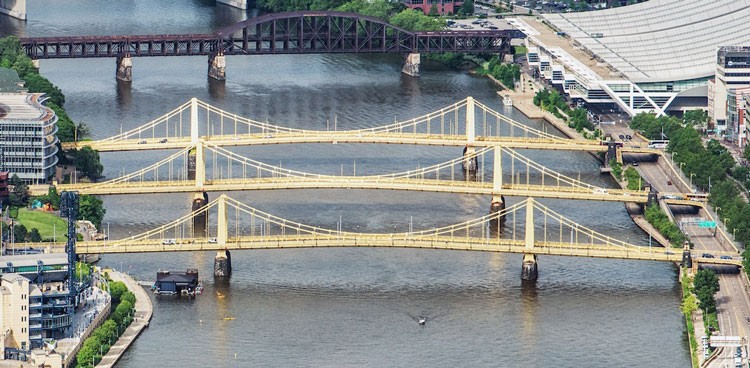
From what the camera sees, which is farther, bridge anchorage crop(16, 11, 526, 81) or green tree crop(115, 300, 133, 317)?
bridge anchorage crop(16, 11, 526, 81)

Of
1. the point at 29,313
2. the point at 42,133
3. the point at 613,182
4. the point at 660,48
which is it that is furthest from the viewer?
the point at 660,48

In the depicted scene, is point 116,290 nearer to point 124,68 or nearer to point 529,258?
point 529,258

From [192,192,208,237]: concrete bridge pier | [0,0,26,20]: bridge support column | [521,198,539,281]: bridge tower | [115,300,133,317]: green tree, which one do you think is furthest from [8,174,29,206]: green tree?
[0,0,26,20]: bridge support column

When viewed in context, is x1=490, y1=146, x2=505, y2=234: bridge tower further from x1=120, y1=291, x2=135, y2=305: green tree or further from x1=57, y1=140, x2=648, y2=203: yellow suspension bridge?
x1=120, y1=291, x2=135, y2=305: green tree

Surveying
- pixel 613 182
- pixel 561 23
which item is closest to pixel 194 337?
pixel 613 182

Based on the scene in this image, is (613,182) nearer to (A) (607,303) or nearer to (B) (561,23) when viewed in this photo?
(A) (607,303)

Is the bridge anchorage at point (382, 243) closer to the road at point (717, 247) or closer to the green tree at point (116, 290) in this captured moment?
the road at point (717, 247)

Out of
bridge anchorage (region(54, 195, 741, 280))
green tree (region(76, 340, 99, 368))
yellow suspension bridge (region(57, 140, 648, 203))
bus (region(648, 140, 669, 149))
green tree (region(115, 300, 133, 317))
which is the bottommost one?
green tree (region(76, 340, 99, 368))
